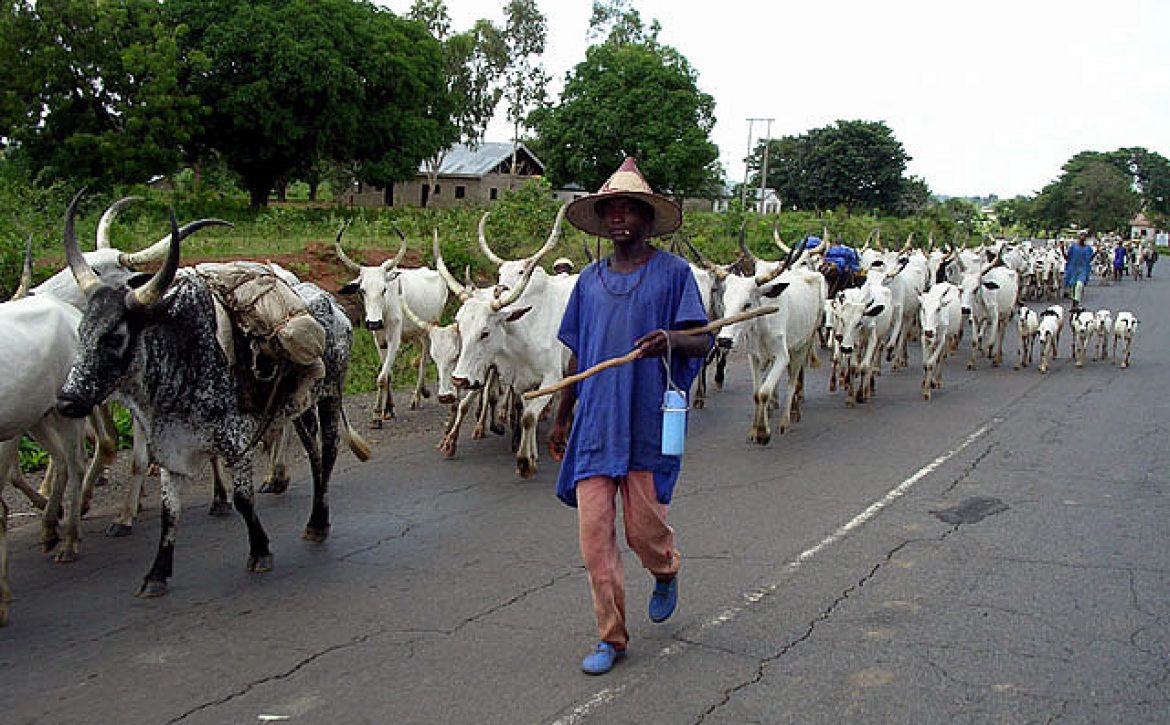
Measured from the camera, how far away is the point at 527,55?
50.9 metres

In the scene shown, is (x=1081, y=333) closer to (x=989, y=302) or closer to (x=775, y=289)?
(x=989, y=302)

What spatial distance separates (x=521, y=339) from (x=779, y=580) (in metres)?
3.88

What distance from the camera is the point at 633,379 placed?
492cm

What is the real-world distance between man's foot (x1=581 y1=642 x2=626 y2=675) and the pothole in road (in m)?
3.72

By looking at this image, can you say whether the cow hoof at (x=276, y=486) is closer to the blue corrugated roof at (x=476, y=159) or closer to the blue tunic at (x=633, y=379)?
the blue tunic at (x=633, y=379)

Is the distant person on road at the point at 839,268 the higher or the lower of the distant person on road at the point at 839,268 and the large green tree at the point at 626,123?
the lower

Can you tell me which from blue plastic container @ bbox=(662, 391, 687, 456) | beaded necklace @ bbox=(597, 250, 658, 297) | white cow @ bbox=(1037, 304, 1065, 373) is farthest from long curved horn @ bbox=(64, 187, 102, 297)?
white cow @ bbox=(1037, 304, 1065, 373)

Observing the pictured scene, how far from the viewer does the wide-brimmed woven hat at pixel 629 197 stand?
502cm

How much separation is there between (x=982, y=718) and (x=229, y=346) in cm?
454

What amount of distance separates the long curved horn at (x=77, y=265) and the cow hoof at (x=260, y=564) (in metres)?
1.90

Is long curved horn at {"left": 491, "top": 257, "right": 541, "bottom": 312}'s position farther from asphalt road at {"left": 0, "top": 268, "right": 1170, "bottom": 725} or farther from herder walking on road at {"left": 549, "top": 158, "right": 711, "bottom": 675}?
herder walking on road at {"left": 549, "top": 158, "right": 711, "bottom": 675}

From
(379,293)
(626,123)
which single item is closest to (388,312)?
(379,293)

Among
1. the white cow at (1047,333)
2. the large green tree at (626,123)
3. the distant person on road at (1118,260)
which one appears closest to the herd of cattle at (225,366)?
the white cow at (1047,333)

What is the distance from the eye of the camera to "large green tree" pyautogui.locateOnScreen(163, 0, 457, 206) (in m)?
32.9
